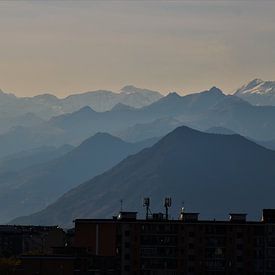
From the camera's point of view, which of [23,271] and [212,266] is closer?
[23,271]

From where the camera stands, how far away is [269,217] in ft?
611

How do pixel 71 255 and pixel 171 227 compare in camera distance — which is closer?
pixel 71 255

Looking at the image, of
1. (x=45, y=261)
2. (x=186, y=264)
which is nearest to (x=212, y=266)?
(x=186, y=264)

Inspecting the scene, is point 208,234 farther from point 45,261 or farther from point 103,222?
point 45,261

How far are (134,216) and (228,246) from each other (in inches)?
477

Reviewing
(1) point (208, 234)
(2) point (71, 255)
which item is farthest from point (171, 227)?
(2) point (71, 255)

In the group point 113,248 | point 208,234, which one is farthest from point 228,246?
point 113,248

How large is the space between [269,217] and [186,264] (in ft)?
44.4

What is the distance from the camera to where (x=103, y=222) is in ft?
→ 596

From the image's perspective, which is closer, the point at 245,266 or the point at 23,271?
the point at 23,271

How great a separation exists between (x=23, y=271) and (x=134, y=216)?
81.9 ft

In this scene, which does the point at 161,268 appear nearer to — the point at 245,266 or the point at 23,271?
the point at 245,266

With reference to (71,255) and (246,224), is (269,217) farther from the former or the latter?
(71,255)

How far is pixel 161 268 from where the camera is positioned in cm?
17925
